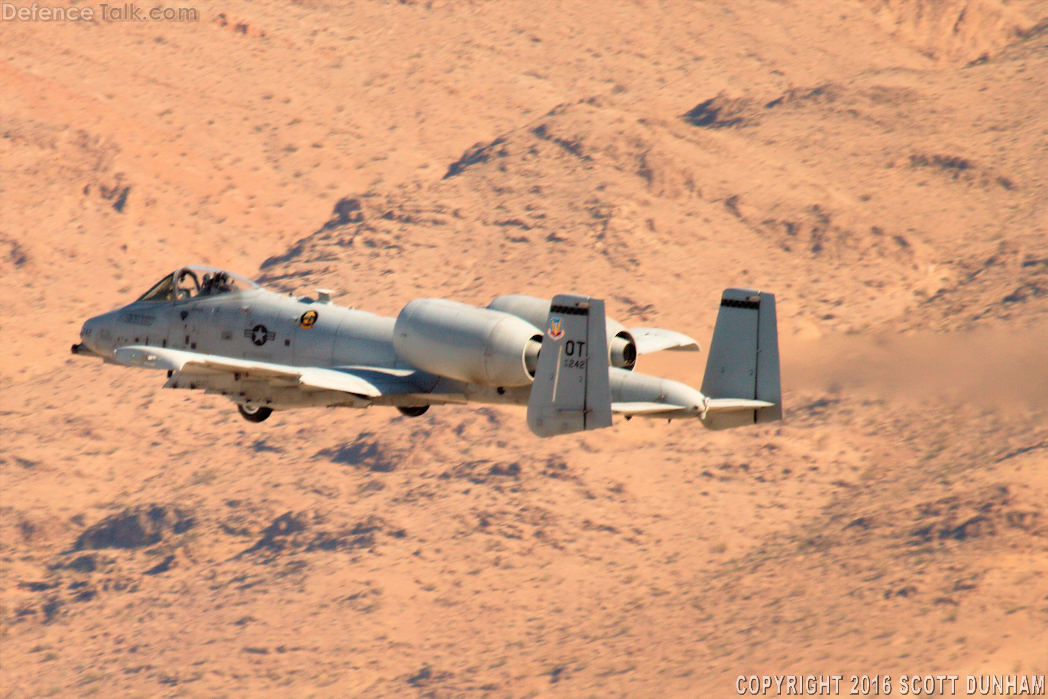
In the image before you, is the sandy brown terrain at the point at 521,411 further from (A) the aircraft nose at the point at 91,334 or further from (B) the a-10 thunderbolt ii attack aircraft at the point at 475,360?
(A) the aircraft nose at the point at 91,334

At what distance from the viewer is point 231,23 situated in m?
82.7

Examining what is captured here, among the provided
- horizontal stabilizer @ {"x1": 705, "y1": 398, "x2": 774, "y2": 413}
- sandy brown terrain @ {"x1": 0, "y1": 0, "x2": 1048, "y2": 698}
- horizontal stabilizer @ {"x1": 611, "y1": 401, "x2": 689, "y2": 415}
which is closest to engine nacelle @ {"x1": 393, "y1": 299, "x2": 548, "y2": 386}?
horizontal stabilizer @ {"x1": 611, "y1": 401, "x2": 689, "y2": 415}

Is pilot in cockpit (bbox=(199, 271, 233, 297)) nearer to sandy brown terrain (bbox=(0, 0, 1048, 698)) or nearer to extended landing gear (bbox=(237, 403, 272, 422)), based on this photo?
extended landing gear (bbox=(237, 403, 272, 422))

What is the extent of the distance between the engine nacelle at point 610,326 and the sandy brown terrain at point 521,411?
9.92 meters

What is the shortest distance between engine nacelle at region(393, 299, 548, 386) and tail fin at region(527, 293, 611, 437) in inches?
41.8

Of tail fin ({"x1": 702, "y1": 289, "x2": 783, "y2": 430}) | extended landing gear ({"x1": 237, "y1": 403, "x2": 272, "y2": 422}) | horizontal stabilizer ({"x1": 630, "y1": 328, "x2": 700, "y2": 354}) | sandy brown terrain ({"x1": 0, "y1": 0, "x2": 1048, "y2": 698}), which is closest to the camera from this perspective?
tail fin ({"x1": 702, "y1": 289, "x2": 783, "y2": 430})

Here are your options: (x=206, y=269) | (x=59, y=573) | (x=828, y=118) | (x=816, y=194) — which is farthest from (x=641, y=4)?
(x=206, y=269)

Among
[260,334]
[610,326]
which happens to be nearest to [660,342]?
[610,326]

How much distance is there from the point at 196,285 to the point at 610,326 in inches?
387

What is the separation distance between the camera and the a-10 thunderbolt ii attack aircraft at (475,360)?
23.2 meters

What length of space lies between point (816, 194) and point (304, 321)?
4146cm

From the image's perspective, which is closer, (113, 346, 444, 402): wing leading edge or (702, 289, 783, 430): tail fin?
(113, 346, 444, 402): wing leading edge

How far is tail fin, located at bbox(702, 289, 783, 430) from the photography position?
83.1 feet

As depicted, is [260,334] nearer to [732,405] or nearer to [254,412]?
[254,412]
